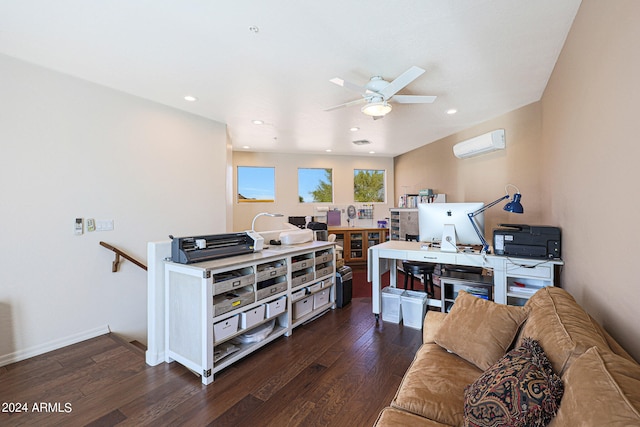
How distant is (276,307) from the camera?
265 cm

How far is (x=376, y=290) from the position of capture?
124 inches

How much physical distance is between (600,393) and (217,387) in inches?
85.7

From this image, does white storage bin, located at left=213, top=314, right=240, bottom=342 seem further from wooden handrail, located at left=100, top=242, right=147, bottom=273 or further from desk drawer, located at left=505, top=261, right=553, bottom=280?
desk drawer, located at left=505, top=261, right=553, bottom=280

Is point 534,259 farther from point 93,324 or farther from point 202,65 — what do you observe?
point 93,324

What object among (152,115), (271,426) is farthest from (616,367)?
(152,115)

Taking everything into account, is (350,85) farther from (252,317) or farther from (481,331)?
(252,317)

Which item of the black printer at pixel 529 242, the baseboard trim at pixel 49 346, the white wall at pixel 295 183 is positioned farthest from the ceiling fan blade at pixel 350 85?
the white wall at pixel 295 183

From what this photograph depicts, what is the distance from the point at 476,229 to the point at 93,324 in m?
4.16

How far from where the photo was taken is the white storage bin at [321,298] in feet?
10.8

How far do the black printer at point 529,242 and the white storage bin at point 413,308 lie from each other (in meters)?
0.93

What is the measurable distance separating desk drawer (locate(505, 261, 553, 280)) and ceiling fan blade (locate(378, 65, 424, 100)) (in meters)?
1.95

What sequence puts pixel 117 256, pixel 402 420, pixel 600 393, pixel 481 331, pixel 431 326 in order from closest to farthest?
1. pixel 600 393
2. pixel 402 420
3. pixel 481 331
4. pixel 431 326
5. pixel 117 256

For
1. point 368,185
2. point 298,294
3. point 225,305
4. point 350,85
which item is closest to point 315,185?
point 368,185

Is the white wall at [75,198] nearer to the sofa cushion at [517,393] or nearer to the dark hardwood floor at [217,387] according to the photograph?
the dark hardwood floor at [217,387]
